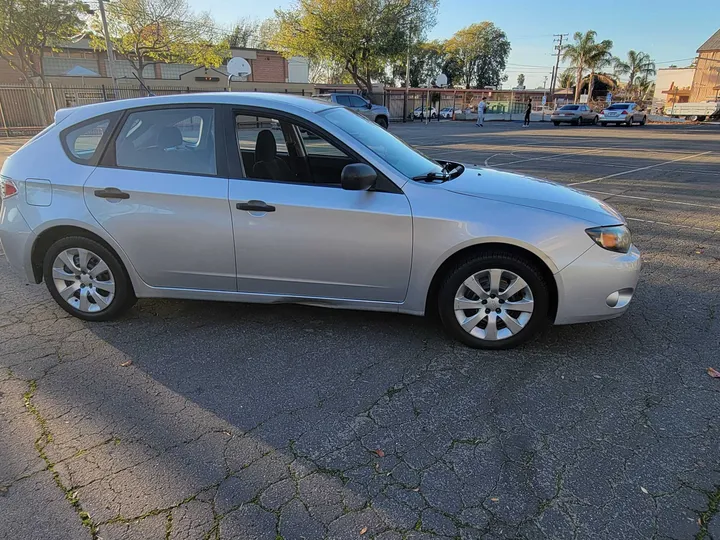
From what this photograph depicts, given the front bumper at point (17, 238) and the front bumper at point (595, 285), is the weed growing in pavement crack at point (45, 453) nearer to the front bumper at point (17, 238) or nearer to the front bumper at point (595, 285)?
the front bumper at point (17, 238)

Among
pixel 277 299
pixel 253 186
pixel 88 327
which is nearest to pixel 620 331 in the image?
pixel 277 299

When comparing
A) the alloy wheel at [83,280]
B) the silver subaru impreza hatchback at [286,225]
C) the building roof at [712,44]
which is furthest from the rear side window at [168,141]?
the building roof at [712,44]

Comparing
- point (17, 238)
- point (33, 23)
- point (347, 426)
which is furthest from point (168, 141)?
point (33, 23)

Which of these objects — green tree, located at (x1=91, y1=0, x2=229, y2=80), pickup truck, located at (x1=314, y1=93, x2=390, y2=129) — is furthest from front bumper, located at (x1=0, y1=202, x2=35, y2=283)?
green tree, located at (x1=91, y1=0, x2=229, y2=80)

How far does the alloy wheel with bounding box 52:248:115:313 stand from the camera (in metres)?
3.82

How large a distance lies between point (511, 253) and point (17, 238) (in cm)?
372

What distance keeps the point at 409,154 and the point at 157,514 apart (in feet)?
9.84

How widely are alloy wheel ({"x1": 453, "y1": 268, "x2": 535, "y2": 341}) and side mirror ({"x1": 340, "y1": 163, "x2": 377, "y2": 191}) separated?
0.94 meters

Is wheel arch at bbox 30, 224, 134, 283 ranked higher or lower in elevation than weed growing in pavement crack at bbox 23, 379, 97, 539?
higher

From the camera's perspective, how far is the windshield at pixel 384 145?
142 inches

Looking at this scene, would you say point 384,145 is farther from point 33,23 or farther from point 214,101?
point 33,23

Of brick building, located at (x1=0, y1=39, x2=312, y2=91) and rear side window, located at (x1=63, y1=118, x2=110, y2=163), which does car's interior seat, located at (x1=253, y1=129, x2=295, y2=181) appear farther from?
brick building, located at (x1=0, y1=39, x2=312, y2=91)

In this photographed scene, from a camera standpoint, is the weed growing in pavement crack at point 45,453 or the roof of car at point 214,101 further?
the roof of car at point 214,101

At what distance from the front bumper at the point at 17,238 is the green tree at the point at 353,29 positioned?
3593cm
